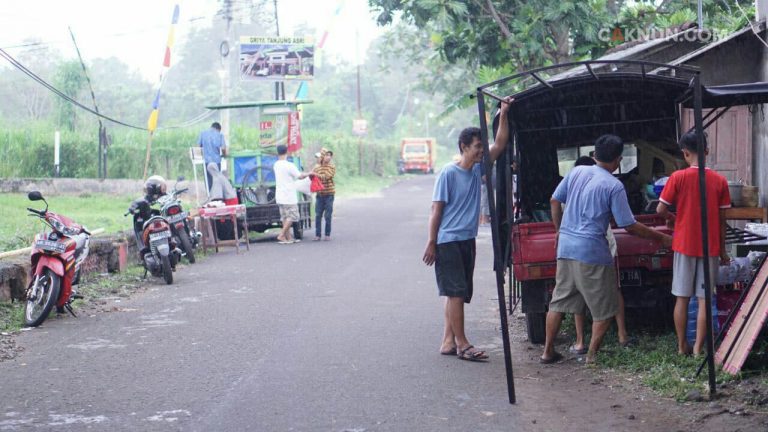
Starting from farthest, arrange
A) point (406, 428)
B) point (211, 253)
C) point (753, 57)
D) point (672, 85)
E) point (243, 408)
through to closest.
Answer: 1. point (211, 253)
2. point (753, 57)
3. point (672, 85)
4. point (243, 408)
5. point (406, 428)

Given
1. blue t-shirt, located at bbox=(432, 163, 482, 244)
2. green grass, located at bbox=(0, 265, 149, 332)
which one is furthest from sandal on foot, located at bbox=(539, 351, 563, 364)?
green grass, located at bbox=(0, 265, 149, 332)

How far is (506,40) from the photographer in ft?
65.7

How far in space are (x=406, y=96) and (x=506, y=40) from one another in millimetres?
69932

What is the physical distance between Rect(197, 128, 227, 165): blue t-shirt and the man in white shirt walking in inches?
111

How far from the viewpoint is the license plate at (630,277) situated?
8523 mm

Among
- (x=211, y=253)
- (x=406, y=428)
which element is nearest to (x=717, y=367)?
(x=406, y=428)

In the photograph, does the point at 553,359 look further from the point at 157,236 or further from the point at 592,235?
the point at 157,236

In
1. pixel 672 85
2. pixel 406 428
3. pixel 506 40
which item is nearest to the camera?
pixel 406 428

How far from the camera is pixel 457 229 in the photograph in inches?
324

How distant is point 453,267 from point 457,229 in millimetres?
325

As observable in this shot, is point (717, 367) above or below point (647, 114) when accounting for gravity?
below

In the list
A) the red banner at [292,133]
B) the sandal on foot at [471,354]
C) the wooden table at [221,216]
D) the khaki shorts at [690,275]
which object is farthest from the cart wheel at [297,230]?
the khaki shorts at [690,275]

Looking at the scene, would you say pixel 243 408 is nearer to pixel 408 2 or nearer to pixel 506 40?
pixel 408 2

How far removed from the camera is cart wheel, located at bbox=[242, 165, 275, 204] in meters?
20.2
